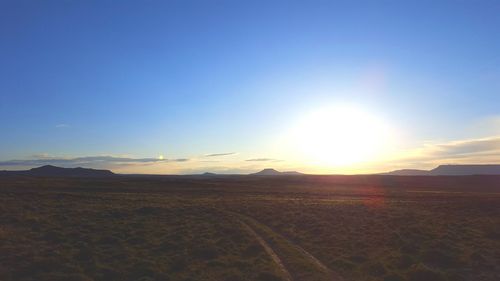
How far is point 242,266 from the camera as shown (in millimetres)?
20953

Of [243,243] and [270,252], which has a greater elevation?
[243,243]

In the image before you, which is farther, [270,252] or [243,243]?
[243,243]

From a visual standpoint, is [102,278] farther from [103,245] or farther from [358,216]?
[358,216]

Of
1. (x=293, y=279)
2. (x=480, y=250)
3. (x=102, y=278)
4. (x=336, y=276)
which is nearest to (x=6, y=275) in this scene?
(x=102, y=278)

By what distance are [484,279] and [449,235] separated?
10.7 meters

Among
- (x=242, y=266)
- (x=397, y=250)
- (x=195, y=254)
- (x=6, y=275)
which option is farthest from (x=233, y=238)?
(x=6, y=275)

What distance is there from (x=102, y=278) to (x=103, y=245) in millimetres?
7094

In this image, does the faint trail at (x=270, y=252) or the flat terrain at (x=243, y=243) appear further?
the flat terrain at (x=243, y=243)

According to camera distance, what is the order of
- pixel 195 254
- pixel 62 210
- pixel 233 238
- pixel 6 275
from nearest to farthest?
pixel 6 275 < pixel 195 254 < pixel 233 238 < pixel 62 210

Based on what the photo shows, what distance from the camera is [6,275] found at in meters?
17.9

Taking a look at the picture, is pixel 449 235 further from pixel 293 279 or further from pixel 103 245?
pixel 103 245

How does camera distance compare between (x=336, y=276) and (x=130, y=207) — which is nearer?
(x=336, y=276)

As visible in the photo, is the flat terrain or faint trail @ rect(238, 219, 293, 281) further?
the flat terrain

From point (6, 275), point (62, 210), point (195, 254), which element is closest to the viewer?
point (6, 275)
